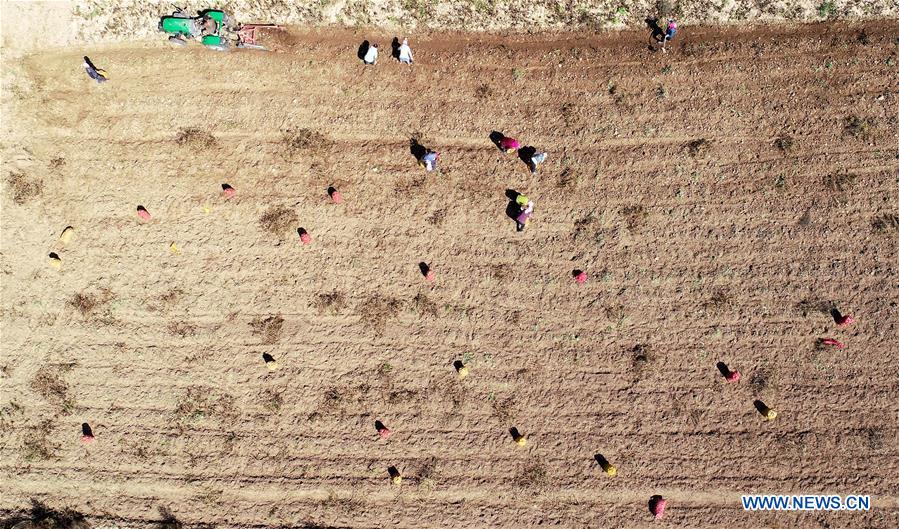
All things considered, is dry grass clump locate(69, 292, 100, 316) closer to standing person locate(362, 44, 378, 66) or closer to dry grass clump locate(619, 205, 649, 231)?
standing person locate(362, 44, 378, 66)

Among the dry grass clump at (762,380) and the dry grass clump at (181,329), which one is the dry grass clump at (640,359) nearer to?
the dry grass clump at (762,380)

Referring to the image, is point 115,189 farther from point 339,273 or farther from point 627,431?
point 627,431

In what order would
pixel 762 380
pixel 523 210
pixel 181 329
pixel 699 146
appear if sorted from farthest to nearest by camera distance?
pixel 181 329
pixel 699 146
pixel 523 210
pixel 762 380

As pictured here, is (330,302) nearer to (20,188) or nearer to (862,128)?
(20,188)

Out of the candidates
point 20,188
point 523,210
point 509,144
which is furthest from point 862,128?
point 20,188

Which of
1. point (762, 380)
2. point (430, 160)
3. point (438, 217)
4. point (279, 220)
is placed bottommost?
point (762, 380)

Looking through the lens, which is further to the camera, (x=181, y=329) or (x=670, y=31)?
(x=181, y=329)

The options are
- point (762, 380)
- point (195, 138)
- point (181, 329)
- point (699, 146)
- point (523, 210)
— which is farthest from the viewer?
point (195, 138)

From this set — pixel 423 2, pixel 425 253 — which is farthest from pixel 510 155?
pixel 423 2
